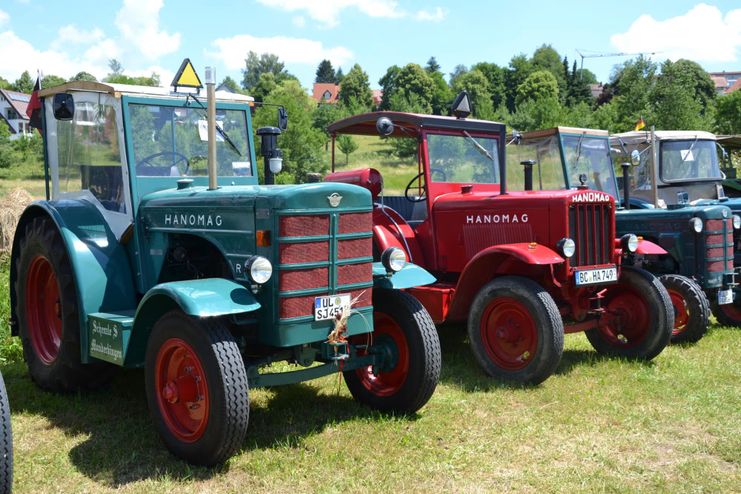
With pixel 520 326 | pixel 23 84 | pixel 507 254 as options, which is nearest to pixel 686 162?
pixel 507 254

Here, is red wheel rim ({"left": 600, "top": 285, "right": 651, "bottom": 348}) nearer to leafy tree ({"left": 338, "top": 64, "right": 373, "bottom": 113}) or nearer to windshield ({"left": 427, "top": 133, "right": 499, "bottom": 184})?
windshield ({"left": 427, "top": 133, "right": 499, "bottom": 184})

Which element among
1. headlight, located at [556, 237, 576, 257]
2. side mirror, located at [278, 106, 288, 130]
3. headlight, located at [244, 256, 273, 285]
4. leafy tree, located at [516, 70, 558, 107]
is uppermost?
leafy tree, located at [516, 70, 558, 107]

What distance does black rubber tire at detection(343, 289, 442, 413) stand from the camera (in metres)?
4.53

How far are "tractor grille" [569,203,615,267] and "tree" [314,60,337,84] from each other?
10236cm

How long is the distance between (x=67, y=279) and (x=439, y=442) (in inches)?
106

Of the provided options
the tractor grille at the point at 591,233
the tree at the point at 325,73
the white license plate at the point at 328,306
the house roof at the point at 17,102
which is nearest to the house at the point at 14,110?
the house roof at the point at 17,102

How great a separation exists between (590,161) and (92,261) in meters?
5.75

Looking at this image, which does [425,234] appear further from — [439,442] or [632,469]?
[632,469]

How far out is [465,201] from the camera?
6578 millimetres

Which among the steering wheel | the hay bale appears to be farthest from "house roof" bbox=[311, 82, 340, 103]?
the steering wheel

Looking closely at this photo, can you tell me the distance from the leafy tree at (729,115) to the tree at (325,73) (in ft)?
245

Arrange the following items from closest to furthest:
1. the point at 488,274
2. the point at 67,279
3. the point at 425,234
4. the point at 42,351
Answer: the point at 67,279 → the point at 42,351 → the point at 488,274 → the point at 425,234

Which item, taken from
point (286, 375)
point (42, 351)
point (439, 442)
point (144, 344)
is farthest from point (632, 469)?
point (42, 351)

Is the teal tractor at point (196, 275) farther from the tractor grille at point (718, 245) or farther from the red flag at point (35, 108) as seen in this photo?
the tractor grille at point (718, 245)
